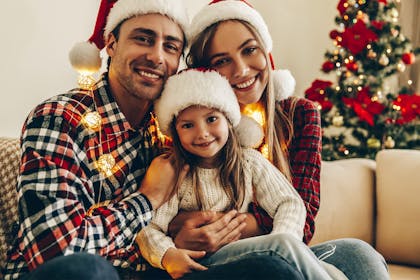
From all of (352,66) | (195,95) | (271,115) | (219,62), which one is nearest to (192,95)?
(195,95)

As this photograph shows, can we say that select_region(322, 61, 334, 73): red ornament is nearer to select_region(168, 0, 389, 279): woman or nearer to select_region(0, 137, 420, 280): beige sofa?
select_region(0, 137, 420, 280): beige sofa

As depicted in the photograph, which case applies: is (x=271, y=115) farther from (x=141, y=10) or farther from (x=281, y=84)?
(x=141, y=10)

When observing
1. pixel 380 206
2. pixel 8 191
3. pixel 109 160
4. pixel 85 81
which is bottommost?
pixel 380 206

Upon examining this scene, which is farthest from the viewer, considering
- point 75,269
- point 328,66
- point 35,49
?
point 328,66

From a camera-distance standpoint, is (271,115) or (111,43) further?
(271,115)

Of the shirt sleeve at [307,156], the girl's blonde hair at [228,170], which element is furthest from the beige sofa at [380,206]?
the girl's blonde hair at [228,170]

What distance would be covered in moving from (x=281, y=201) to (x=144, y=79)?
0.57 m

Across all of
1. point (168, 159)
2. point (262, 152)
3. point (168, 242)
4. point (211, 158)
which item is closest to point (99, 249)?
point (168, 242)

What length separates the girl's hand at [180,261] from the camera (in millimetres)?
1160

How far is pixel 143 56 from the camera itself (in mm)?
1338

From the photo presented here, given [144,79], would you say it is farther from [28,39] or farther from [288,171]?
[28,39]

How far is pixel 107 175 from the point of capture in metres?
1.26

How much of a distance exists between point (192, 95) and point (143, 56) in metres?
0.19

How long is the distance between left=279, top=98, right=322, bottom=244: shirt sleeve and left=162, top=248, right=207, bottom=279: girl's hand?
0.44m
